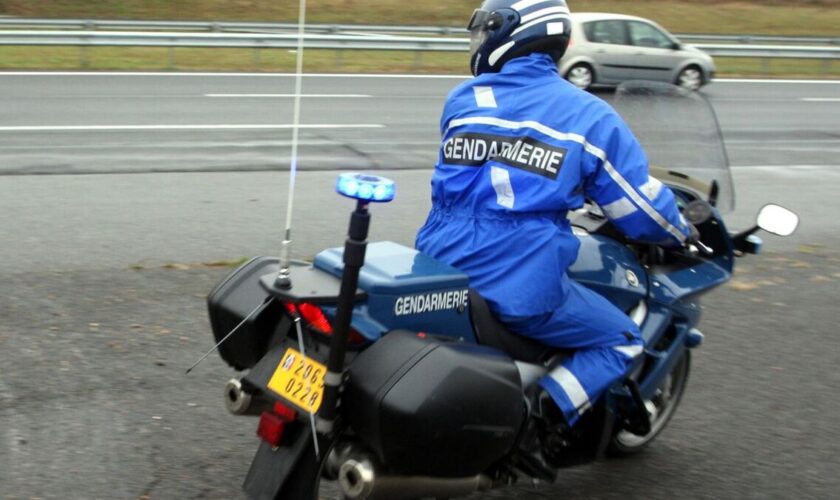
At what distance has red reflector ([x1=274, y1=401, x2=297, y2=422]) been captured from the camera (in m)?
3.38

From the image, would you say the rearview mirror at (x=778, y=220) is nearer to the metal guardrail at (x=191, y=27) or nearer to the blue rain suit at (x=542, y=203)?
the blue rain suit at (x=542, y=203)

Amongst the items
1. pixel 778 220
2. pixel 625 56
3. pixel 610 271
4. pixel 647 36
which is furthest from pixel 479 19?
pixel 647 36

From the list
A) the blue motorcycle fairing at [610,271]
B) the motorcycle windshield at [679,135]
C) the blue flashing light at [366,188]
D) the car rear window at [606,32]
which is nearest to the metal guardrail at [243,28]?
the car rear window at [606,32]

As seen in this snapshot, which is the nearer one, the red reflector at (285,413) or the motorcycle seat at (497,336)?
the red reflector at (285,413)

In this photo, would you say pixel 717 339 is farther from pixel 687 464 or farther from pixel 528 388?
pixel 528 388

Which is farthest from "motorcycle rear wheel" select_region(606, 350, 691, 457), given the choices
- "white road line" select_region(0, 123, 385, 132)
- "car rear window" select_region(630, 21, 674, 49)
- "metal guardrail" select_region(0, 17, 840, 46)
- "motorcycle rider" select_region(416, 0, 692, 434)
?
"metal guardrail" select_region(0, 17, 840, 46)

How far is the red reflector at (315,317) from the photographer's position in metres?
3.29

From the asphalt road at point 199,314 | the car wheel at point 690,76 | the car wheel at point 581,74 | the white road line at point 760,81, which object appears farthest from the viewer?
the white road line at point 760,81

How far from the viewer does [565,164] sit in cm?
362

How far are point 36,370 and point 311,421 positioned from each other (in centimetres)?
245


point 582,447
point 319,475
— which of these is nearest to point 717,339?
point 582,447

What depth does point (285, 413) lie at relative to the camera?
11.1ft

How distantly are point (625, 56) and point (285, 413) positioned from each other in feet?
62.0

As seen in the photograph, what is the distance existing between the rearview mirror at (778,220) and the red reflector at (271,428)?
1.90 m
